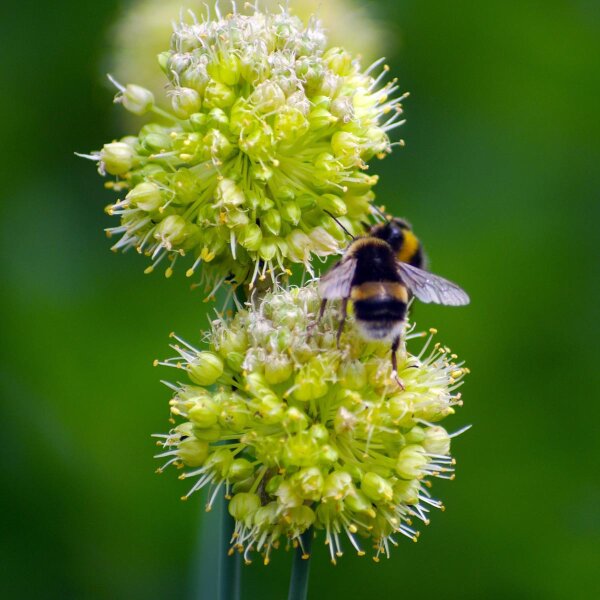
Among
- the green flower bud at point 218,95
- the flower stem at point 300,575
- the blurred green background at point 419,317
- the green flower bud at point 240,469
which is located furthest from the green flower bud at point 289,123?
the blurred green background at point 419,317

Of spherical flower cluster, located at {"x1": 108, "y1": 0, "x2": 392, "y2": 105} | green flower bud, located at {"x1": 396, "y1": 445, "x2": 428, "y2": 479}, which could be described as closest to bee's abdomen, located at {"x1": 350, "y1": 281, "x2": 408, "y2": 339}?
green flower bud, located at {"x1": 396, "y1": 445, "x2": 428, "y2": 479}

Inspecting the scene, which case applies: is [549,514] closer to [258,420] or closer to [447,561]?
[447,561]

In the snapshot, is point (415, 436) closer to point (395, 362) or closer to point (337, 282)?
point (395, 362)

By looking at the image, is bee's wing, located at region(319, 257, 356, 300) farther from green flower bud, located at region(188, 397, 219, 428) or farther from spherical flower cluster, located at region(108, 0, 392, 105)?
spherical flower cluster, located at region(108, 0, 392, 105)

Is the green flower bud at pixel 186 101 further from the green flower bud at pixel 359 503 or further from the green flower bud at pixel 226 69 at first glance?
the green flower bud at pixel 359 503

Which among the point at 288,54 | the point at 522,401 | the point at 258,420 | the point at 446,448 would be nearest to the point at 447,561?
the point at 522,401
